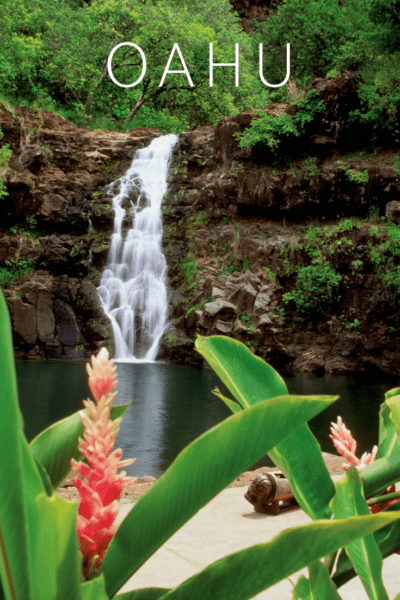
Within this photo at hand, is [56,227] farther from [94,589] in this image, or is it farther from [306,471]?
[94,589]

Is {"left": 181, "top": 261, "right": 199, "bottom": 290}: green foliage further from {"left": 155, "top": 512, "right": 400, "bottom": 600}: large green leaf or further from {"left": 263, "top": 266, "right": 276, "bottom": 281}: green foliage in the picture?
{"left": 155, "top": 512, "right": 400, "bottom": 600}: large green leaf

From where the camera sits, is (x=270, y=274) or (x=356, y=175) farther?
(x=270, y=274)

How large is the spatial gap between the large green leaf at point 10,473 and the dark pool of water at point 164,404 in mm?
5984

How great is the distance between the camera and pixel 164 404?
9.68 meters

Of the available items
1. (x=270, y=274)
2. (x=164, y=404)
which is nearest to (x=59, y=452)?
(x=164, y=404)

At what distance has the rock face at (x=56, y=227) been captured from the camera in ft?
57.5

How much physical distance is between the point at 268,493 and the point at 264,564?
3014 millimetres

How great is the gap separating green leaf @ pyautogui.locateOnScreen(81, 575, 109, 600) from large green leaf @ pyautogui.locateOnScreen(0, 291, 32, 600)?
52 mm

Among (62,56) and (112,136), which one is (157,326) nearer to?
(112,136)

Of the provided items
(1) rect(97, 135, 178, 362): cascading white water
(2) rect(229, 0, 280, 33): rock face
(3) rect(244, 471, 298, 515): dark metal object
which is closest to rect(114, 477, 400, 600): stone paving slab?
(3) rect(244, 471, 298, 515): dark metal object

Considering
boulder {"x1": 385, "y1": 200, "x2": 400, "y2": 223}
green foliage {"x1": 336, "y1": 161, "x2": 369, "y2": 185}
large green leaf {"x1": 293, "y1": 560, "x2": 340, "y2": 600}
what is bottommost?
large green leaf {"x1": 293, "y1": 560, "x2": 340, "y2": 600}

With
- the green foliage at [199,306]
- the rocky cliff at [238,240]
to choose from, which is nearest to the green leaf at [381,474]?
the rocky cliff at [238,240]

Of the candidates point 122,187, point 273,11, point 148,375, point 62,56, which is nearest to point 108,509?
point 148,375

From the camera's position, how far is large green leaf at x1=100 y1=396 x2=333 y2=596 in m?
0.42
